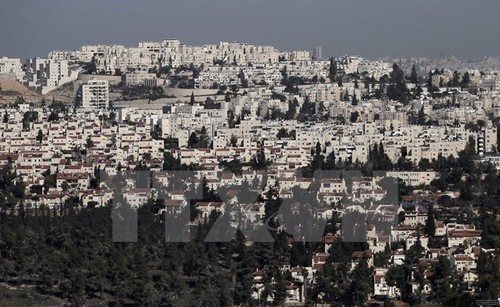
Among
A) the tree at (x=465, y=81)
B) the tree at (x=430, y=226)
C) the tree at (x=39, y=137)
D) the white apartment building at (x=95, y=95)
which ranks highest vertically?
the tree at (x=465, y=81)

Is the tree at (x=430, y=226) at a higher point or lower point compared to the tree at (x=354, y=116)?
lower

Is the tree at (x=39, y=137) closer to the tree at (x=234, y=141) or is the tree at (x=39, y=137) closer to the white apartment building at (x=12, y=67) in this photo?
the tree at (x=234, y=141)

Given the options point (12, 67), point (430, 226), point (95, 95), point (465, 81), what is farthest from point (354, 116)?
point (430, 226)

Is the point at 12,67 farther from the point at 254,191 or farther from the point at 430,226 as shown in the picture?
the point at 430,226

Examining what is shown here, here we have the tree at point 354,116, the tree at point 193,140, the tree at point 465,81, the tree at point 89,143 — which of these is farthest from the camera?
the tree at point 465,81

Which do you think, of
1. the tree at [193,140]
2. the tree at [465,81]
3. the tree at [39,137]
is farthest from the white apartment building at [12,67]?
the tree at [193,140]

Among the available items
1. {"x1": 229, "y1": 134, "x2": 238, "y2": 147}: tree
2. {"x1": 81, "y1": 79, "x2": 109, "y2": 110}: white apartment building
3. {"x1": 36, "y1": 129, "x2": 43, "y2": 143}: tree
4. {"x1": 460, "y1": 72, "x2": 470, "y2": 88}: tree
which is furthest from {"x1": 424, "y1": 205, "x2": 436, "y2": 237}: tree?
{"x1": 460, "y1": 72, "x2": 470, "y2": 88}: tree
